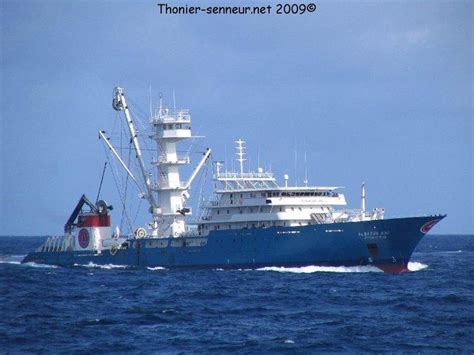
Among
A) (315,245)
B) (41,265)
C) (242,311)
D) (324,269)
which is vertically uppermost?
(315,245)

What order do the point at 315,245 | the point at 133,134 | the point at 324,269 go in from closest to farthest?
the point at 315,245 < the point at 324,269 < the point at 133,134

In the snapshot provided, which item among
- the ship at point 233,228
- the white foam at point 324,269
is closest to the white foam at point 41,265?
the ship at point 233,228

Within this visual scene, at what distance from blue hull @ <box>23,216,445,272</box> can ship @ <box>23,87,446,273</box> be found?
62mm

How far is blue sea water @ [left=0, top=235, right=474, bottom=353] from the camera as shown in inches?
1281

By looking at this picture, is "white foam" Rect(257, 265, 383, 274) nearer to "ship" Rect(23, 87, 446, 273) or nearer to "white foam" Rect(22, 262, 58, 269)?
"ship" Rect(23, 87, 446, 273)

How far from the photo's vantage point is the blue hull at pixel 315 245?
58.9 meters

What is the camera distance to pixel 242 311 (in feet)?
135

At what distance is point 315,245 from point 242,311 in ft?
63.0

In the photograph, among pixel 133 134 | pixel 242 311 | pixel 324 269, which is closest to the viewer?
pixel 242 311

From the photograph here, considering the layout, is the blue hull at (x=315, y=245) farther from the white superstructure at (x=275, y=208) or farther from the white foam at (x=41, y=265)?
the white foam at (x=41, y=265)

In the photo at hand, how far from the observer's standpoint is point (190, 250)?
65.9m

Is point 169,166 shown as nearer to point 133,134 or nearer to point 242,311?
point 133,134

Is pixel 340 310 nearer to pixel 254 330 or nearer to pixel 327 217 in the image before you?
pixel 254 330

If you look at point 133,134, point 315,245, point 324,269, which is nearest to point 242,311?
point 315,245
